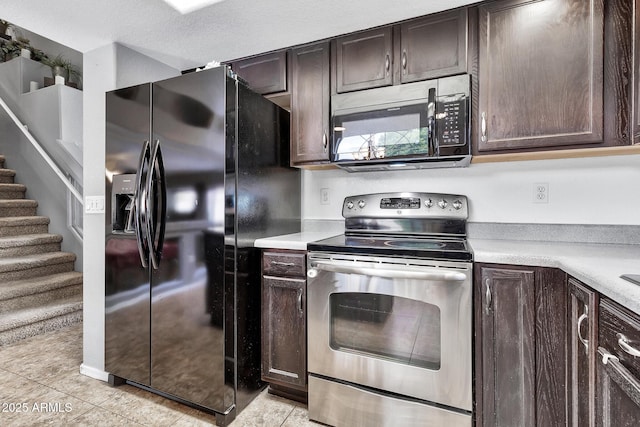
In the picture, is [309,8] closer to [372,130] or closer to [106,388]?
[372,130]

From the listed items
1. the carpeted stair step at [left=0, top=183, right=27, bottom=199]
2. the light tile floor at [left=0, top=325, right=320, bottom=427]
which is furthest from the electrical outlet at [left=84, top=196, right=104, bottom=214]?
the carpeted stair step at [left=0, top=183, right=27, bottom=199]

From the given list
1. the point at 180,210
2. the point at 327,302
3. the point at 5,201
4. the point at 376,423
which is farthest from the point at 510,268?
the point at 5,201

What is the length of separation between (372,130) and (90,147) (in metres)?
1.86

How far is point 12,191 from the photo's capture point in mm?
3703

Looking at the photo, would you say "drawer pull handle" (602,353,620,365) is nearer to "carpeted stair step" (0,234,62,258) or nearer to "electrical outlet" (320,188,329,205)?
"electrical outlet" (320,188,329,205)

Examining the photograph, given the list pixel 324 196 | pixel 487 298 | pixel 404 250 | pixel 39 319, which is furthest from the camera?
pixel 39 319

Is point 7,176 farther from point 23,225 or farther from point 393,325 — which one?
point 393,325

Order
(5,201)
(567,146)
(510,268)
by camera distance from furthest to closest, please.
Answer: (5,201) < (567,146) < (510,268)

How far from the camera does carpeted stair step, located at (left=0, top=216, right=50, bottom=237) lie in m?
3.28

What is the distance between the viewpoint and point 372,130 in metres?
1.87

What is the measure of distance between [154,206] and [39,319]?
2049 mm

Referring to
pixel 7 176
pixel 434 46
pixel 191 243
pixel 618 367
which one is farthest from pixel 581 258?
pixel 7 176

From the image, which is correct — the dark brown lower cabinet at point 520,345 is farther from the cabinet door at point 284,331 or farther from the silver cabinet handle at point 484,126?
the cabinet door at point 284,331

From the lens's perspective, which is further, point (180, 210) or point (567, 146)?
point (180, 210)
